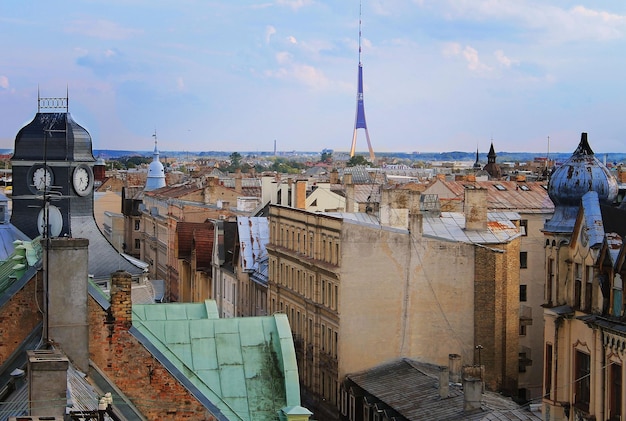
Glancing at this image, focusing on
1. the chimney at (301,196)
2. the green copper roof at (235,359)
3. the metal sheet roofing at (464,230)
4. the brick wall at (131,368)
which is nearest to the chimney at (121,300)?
the brick wall at (131,368)

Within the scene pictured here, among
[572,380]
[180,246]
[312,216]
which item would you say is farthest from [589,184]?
[180,246]

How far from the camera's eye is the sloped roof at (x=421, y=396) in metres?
39.6

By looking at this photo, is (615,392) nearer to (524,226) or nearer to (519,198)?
(524,226)

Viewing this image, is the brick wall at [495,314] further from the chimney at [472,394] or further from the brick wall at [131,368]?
the brick wall at [131,368]

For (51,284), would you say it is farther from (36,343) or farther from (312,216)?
(312,216)

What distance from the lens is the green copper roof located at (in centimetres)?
2555

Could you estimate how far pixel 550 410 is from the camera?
3547cm

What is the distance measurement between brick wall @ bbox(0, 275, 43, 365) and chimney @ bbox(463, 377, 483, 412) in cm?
1976

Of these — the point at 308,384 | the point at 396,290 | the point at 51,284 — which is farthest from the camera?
the point at 308,384

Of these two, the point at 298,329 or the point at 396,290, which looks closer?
the point at 396,290

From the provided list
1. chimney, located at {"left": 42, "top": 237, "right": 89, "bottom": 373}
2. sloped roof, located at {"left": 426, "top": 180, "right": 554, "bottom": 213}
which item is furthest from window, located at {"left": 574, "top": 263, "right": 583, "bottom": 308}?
sloped roof, located at {"left": 426, "top": 180, "right": 554, "bottom": 213}

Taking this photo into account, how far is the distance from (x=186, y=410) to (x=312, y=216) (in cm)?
3370

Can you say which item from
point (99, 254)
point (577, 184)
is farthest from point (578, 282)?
point (99, 254)

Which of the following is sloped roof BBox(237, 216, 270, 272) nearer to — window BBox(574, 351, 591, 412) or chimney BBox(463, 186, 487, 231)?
chimney BBox(463, 186, 487, 231)
